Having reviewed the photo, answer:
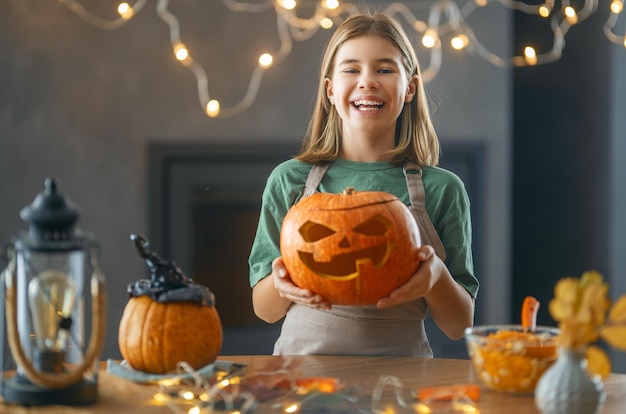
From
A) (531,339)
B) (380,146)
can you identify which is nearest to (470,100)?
(380,146)

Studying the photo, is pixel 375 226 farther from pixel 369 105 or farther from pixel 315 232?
pixel 369 105

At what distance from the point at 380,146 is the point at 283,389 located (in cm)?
62

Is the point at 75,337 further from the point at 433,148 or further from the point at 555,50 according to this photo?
the point at 555,50

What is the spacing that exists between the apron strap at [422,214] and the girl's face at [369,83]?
11 cm

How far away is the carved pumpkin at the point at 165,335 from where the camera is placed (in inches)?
46.4

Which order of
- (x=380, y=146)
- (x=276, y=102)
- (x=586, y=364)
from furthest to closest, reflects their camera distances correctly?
(x=276, y=102), (x=380, y=146), (x=586, y=364)

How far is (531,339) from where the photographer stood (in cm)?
115

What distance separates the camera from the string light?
2.99m

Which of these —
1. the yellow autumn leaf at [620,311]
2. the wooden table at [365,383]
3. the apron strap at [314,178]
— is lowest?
the wooden table at [365,383]

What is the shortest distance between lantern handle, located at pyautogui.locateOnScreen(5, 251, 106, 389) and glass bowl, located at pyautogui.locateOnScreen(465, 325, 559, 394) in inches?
17.9

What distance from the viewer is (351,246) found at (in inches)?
50.7

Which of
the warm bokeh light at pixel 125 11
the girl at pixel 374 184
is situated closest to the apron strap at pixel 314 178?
the girl at pixel 374 184

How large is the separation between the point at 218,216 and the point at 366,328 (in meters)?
1.64

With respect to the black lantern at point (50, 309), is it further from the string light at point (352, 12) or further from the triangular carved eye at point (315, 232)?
the string light at point (352, 12)
